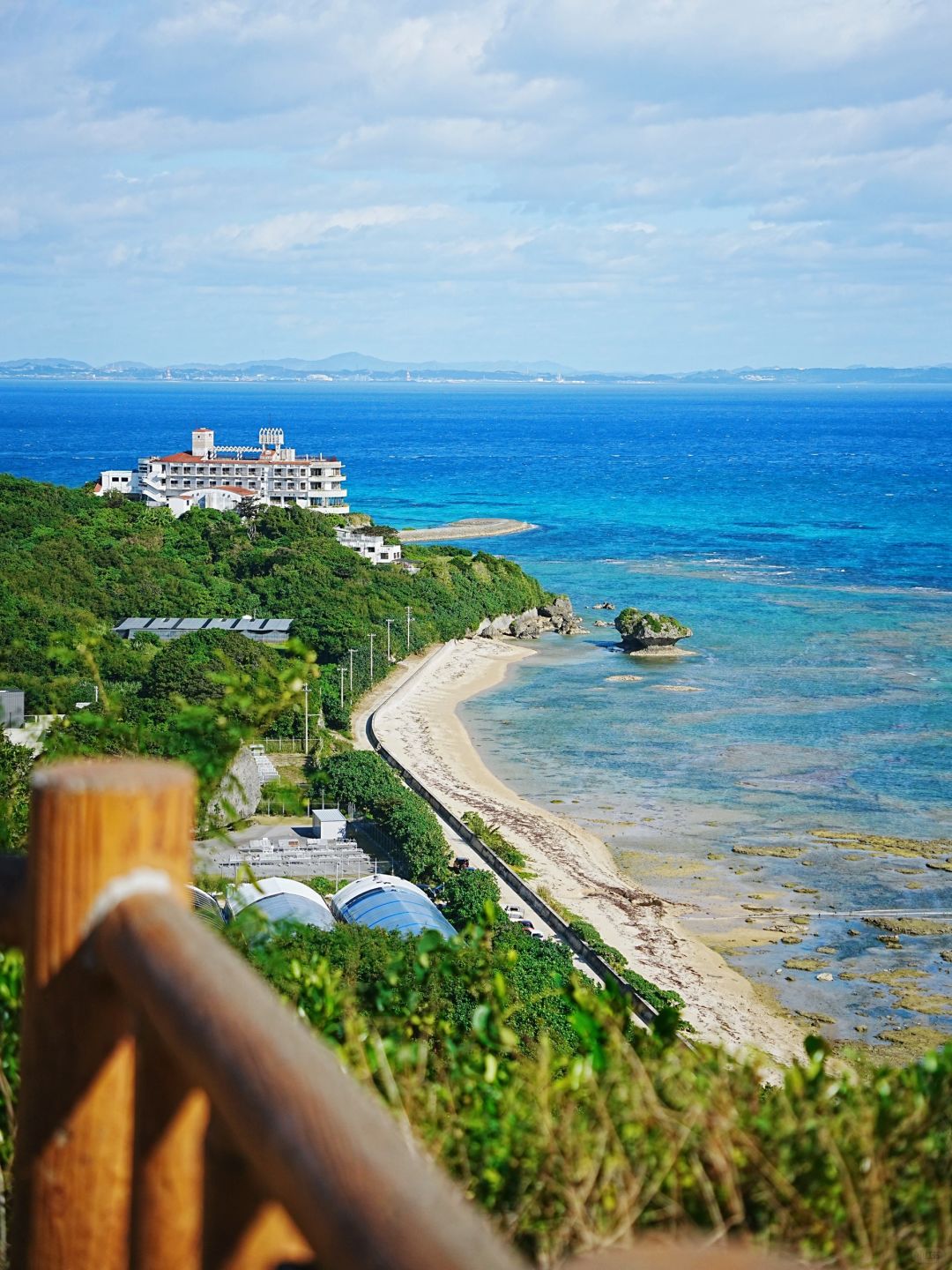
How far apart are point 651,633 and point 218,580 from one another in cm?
1599

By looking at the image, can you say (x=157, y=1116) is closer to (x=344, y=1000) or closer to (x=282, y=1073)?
(x=282, y=1073)

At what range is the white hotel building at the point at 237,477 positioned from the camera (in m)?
68.2

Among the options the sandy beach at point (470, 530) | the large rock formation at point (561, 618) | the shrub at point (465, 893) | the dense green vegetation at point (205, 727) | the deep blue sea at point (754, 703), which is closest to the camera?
the dense green vegetation at point (205, 727)

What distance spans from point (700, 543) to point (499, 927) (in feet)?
198

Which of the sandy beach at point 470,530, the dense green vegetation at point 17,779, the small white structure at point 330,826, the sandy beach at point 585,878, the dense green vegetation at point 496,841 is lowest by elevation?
the sandy beach at point 585,878

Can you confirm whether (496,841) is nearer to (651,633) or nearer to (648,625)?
(651,633)

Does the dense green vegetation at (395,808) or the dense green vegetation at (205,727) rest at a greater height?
the dense green vegetation at (205,727)

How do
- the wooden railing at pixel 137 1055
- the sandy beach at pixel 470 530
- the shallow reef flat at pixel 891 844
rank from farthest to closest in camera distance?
the sandy beach at pixel 470 530
the shallow reef flat at pixel 891 844
the wooden railing at pixel 137 1055

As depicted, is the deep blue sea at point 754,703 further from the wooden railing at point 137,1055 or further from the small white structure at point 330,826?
the wooden railing at point 137,1055

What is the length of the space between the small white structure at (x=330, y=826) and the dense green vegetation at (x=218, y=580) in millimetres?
10768

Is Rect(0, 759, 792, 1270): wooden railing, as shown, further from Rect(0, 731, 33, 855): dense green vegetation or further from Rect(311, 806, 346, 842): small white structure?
Rect(311, 806, 346, 842): small white structure

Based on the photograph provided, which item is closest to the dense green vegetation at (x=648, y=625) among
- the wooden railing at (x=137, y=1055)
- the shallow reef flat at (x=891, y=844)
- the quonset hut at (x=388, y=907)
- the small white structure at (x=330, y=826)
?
the shallow reef flat at (x=891, y=844)

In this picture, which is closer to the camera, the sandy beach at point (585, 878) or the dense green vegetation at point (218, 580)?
the sandy beach at point (585, 878)

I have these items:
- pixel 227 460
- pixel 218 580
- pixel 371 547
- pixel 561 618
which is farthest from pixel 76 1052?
pixel 227 460
